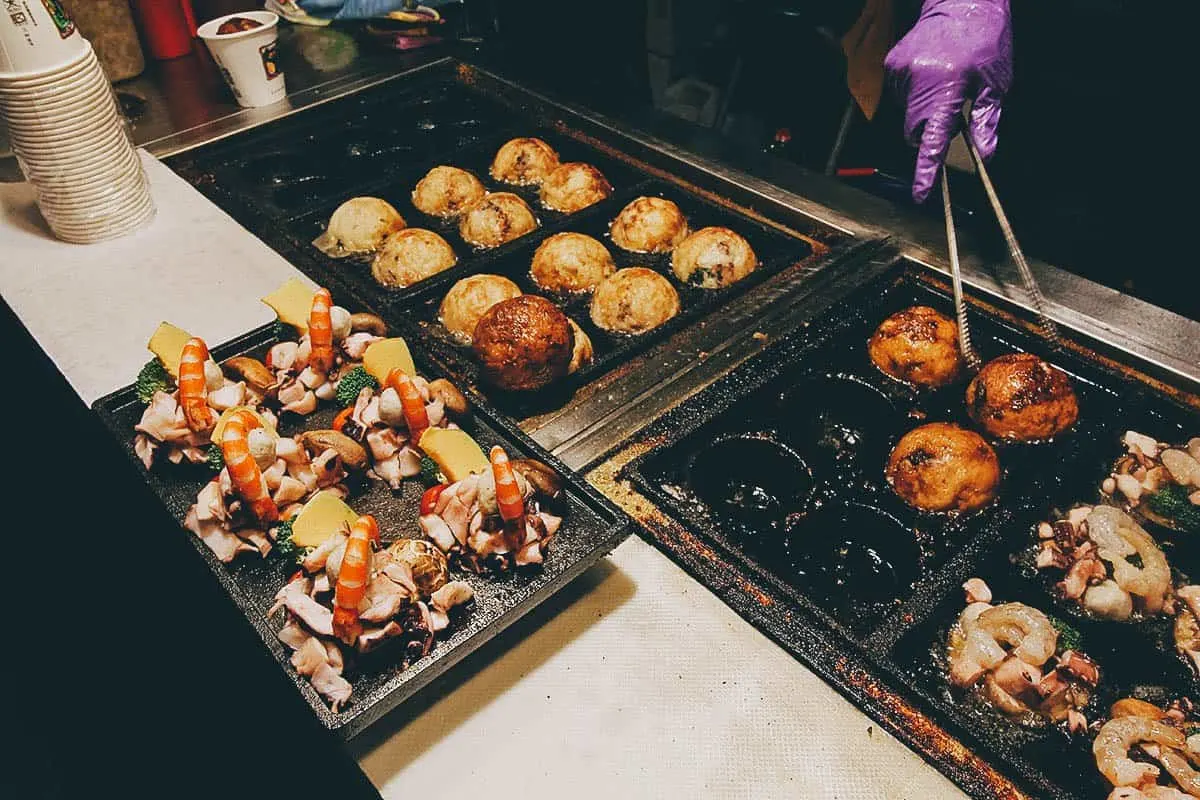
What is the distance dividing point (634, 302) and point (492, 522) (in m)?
1.03

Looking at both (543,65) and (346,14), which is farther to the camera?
(346,14)

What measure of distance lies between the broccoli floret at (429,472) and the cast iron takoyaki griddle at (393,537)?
0.03m

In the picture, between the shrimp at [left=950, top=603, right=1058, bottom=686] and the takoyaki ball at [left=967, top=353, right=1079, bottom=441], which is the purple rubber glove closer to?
the takoyaki ball at [left=967, top=353, right=1079, bottom=441]

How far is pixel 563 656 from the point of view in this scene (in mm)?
1545

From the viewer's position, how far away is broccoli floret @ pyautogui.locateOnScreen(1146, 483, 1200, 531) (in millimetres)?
1809

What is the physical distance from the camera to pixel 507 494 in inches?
59.7

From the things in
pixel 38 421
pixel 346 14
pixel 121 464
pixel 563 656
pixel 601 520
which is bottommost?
pixel 38 421

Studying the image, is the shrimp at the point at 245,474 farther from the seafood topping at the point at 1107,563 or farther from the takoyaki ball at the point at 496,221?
the seafood topping at the point at 1107,563

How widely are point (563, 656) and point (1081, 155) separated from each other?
146 inches

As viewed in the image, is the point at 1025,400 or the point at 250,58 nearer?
the point at 1025,400

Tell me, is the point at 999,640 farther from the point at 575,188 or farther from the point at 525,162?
the point at 525,162

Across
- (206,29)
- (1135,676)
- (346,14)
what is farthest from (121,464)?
(346,14)

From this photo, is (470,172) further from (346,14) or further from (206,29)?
(346,14)

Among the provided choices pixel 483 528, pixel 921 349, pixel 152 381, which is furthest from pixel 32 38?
pixel 921 349
